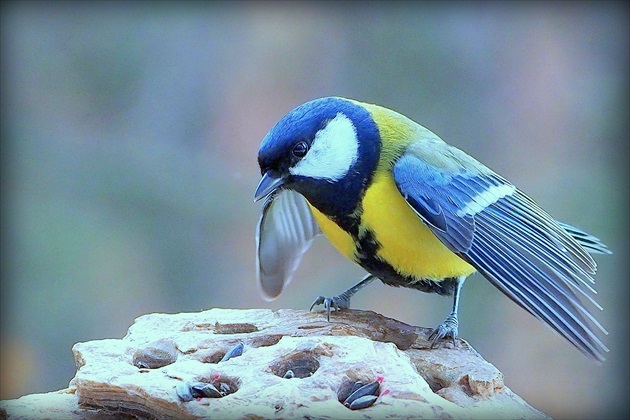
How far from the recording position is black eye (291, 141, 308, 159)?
1.92 meters

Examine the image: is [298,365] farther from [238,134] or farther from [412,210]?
[238,134]

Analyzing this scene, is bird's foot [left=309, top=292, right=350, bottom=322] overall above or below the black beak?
below

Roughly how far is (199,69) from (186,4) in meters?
0.36

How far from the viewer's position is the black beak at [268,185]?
1920mm

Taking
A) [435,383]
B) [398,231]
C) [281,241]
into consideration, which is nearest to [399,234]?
[398,231]

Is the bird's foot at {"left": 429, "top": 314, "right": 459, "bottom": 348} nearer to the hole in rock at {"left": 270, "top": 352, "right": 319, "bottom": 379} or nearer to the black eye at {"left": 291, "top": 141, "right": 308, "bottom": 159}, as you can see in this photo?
the hole in rock at {"left": 270, "top": 352, "right": 319, "bottom": 379}

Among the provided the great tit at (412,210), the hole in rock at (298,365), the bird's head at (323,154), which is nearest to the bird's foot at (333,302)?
the great tit at (412,210)

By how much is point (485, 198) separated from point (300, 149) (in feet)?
1.77

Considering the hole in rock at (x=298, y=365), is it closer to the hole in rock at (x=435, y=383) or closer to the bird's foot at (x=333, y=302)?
the hole in rock at (x=435, y=383)

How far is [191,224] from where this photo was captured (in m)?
3.73

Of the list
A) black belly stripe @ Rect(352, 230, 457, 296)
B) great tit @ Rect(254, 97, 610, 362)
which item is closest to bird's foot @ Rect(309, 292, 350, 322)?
great tit @ Rect(254, 97, 610, 362)

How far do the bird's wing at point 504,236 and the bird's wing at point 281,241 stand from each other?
49cm

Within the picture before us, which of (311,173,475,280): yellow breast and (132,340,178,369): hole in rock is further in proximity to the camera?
(311,173,475,280): yellow breast

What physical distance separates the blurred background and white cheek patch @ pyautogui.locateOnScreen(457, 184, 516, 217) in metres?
1.34
